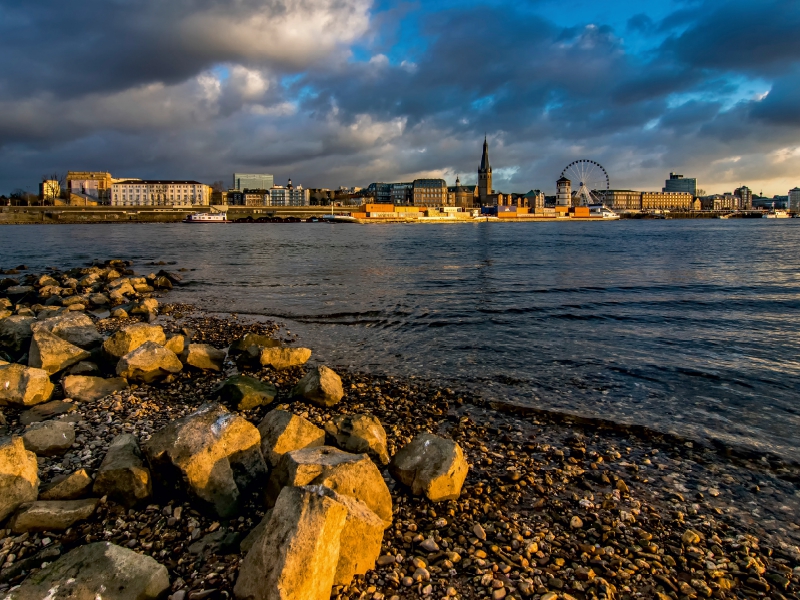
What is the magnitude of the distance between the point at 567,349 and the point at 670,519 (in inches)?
252

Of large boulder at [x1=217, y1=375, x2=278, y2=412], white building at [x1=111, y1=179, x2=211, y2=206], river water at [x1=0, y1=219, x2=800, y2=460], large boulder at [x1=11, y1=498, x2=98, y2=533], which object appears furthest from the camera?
white building at [x1=111, y1=179, x2=211, y2=206]

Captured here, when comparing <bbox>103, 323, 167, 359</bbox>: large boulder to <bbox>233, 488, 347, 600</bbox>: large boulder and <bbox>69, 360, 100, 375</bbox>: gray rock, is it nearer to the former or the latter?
<bbox>69, 360, 100, 375</bbox>: gray rock

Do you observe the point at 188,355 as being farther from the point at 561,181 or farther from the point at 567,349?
the point at 561,181

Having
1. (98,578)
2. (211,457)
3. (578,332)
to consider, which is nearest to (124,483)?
(211,457)

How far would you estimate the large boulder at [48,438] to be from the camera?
5199 mm

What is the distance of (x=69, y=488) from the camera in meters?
4.37

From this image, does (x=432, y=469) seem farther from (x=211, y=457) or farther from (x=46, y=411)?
(x=46, y=411)

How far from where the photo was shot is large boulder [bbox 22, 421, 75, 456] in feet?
17.1

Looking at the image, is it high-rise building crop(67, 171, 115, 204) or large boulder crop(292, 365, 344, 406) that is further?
high-rise building crop(67, 171, 115, 204)

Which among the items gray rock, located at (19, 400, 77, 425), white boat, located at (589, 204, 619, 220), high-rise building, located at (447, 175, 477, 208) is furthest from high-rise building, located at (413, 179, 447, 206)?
gray rock, located at (19, 400, 77, 425)

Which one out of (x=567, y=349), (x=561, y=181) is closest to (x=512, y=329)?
(x=567, y=349)

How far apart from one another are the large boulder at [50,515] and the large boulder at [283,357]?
4722mm

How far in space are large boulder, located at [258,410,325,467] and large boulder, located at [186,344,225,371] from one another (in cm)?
375

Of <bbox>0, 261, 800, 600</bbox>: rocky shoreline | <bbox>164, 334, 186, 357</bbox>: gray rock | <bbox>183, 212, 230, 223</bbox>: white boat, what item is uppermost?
<bbox>183, 212, 230, 223</bbox>: white boat
